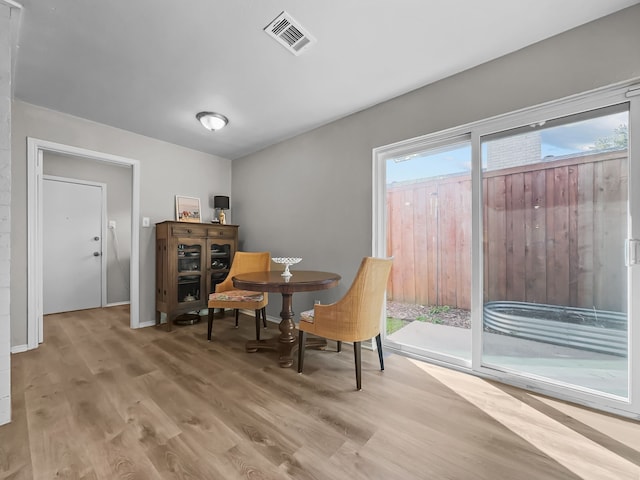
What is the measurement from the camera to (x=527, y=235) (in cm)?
195

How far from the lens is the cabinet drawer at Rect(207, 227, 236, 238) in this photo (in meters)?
3.61

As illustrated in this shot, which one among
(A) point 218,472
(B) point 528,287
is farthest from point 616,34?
(A) point 218,472

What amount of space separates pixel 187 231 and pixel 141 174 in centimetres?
92

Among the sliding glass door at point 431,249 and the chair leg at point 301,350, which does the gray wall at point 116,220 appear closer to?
the chair leg at point 301,350

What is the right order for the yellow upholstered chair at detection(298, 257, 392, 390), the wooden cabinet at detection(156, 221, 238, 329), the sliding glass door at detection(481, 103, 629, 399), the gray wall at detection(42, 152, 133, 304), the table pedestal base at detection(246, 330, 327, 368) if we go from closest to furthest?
the sliding glass door at detection(481, 103, 629, 399) → the yellow upholstered chair at detection(298, 257, 392, 390) → the table pedestal base at detection(246, 330, 327, 368) → the wooden cabinet at detection(156, 221, 238, 329) → the gray wall at detection(42, 152, 133, 304)

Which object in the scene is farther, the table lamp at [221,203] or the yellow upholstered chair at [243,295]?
the table lamp at [221,203]

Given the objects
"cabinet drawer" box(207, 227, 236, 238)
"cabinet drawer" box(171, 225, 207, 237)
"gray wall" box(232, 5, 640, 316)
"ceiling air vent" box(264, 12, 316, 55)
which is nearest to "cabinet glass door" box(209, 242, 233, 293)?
"cabinet drawer" box(207, 227, 236, 238)

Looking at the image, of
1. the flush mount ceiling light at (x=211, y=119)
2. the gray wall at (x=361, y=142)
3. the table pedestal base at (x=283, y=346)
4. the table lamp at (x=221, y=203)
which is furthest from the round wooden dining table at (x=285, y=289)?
the table lamp at (x=221, y=203)

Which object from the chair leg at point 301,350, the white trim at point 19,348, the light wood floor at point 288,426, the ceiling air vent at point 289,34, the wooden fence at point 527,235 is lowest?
the light wood floor at point 288,426

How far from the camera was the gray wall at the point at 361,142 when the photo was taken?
1.63m

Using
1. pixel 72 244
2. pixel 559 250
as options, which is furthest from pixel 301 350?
pixel 72 244

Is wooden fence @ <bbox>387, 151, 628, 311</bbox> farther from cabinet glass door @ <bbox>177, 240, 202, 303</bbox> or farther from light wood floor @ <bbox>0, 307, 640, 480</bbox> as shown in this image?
cabinet glass door @ <bbox>177, 240, 202, 303</bbox>

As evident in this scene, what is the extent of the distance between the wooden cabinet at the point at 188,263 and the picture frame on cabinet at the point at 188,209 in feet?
1.15

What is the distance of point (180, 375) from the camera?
6.72ft
